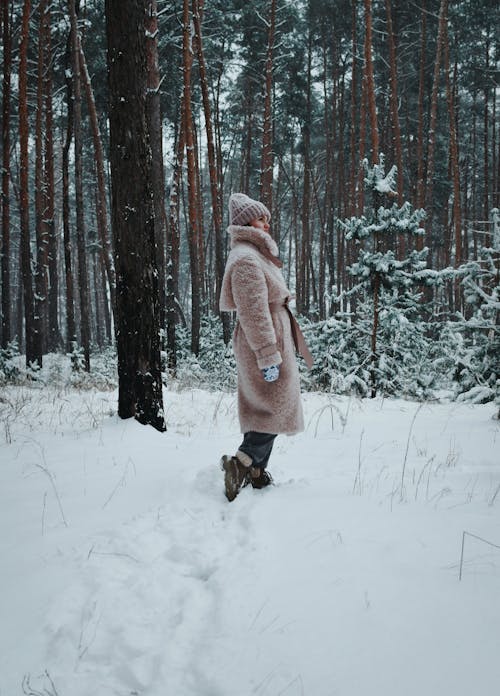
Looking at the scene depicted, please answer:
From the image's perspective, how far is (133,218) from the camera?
4.17m

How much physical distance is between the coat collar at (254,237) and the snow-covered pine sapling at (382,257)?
16.4 ft

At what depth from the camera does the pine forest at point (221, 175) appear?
4254 mm

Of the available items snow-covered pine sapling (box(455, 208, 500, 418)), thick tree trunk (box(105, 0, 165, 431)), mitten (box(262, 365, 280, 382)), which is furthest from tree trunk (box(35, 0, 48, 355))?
mitten (box(262, 365, 280, 382))

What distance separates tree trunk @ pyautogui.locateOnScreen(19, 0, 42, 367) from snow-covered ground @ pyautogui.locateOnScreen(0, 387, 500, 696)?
1016 centimetres

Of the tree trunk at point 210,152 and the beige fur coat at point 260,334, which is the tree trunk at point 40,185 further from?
the beige fur coat at point 260,334

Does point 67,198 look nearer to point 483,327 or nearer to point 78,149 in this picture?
point 78,149

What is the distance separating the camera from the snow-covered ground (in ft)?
4.67

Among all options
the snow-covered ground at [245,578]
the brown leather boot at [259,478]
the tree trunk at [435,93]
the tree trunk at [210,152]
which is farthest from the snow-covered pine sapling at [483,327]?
the tree trunk at [435,93]

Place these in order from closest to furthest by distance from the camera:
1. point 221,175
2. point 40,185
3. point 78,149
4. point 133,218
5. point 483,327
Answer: point 133,218, point 483,327, point 78,149, point 40,185, point 221,175

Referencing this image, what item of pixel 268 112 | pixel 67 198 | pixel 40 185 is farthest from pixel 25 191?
pixel 268 112

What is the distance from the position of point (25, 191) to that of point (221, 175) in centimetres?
1062

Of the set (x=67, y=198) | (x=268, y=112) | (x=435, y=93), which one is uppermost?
(x=435, y=93)

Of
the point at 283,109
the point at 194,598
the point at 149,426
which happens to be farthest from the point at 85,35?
the point at 194,598

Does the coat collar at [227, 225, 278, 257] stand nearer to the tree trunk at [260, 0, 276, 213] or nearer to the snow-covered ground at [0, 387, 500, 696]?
the snow-covered ground at [0, 387, 500, 696]
